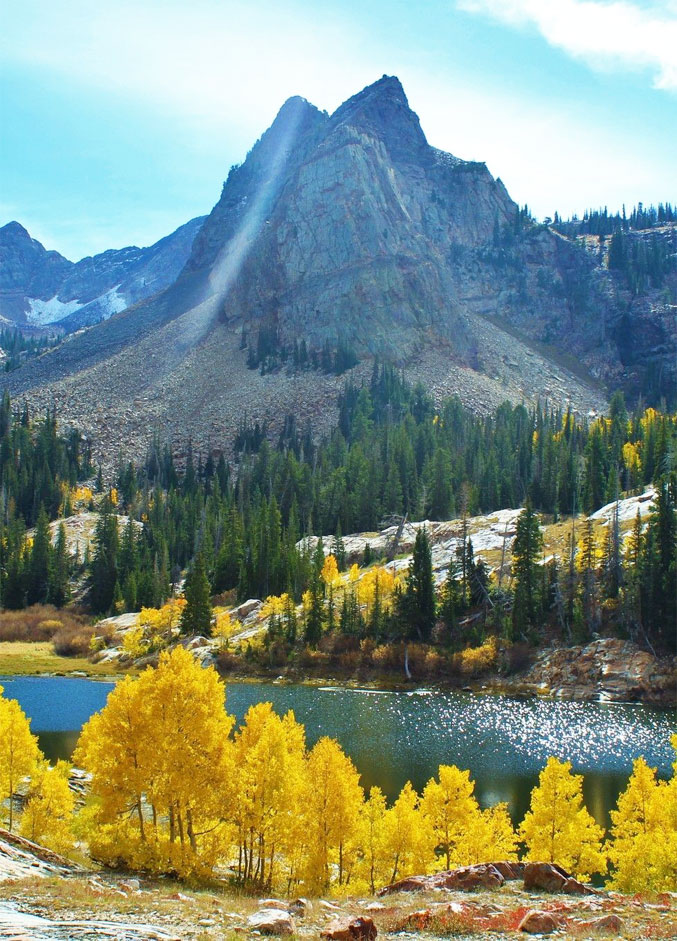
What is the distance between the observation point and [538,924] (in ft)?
60.1

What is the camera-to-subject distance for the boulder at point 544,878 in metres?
25.3

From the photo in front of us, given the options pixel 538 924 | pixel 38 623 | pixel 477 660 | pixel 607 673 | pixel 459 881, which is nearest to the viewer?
pixel 538 924

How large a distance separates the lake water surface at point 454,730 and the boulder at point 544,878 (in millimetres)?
19061

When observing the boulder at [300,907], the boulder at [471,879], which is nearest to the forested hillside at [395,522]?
the boulder at [471,879]

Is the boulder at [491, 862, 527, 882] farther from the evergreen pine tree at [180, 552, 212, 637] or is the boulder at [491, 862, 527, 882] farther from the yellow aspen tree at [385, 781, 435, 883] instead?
the evergreen pine tree at [180, 552, 212, 637]

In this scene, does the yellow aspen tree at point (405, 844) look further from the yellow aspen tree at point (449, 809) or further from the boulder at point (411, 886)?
the boulder at point (411, 886)

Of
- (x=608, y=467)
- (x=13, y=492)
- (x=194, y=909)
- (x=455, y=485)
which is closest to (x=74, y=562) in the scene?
(x=13, y=492)

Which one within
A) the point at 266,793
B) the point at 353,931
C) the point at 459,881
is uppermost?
the point at 353,931

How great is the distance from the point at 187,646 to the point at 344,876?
7599 cm

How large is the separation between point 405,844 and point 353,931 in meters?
16.1

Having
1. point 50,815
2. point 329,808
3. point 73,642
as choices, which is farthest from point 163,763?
point 73,642

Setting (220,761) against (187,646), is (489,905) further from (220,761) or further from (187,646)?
(187,646)

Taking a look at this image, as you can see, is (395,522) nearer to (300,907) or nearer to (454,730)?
(454,730)

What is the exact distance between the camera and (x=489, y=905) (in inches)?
837
